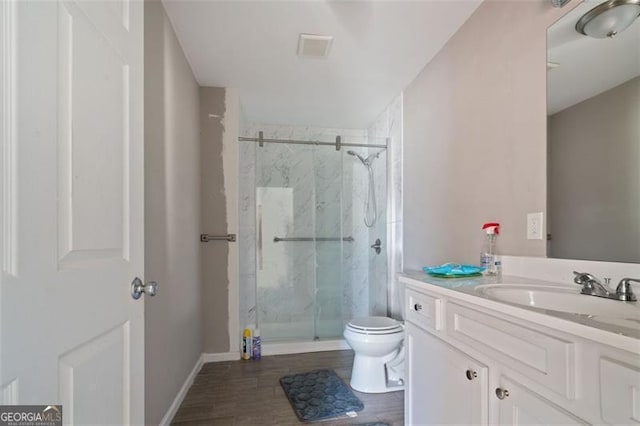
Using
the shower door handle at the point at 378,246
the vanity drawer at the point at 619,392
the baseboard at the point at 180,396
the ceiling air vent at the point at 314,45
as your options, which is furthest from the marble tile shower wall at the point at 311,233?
the vanity drawer at the point at 619,392

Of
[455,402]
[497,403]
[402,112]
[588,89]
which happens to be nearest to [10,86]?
[497,403]

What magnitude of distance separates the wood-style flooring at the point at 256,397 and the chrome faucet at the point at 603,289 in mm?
1259

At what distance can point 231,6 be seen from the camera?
67.7 inches

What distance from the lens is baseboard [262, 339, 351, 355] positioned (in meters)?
2.83

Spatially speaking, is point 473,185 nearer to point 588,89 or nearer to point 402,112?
point 588,89

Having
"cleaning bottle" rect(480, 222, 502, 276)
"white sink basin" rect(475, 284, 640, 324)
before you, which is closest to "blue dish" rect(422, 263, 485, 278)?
"cleaning bottle" rect(480, 222, 502, 276)

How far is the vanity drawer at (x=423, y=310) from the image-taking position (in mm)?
1228

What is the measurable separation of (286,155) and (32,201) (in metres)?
2.68

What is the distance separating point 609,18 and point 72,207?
5.68 feet

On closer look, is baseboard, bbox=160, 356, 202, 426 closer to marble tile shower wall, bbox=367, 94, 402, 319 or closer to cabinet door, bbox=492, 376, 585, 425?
cabinet door, bbox=492, 376, 585, 425

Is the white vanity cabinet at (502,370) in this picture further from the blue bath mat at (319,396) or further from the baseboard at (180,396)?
the baseboard at (180,396)

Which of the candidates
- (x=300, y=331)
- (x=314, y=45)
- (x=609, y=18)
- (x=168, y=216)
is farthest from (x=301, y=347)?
(x=609, y=18)

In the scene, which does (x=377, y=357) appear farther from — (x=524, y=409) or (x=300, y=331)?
(x=524, y=409)

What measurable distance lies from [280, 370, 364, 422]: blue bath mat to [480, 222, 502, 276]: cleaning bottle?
1.15 meters
